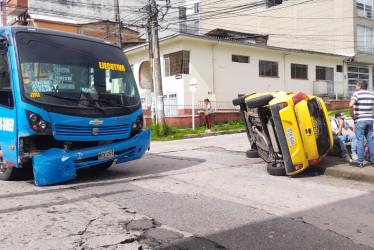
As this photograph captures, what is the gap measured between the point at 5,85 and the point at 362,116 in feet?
21.2

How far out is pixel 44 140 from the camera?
239 inches

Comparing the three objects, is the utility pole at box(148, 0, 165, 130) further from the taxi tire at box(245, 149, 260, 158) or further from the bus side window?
the bus side window

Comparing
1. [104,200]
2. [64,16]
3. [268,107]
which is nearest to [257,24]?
[64,16]

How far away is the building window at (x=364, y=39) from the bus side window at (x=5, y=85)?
30176mm

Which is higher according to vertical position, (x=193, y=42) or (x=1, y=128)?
(x=193, y=42)

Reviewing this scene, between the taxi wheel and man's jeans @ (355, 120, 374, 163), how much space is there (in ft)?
4.81

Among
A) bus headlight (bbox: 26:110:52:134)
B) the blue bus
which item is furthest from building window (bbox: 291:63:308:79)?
bus headlight (bbox: 26:110:52:134)

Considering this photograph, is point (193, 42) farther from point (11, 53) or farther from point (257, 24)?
point (257, 24)

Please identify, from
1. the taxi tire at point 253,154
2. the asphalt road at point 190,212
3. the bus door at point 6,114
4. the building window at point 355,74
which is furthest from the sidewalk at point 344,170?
the building window at point 355,74

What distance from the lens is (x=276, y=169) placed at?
707 centimetres

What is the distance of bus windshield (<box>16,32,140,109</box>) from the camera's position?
610 centimetres

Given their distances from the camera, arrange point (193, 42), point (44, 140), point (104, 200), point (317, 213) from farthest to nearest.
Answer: point (193, 42) → point (44, 140) → point (104, 200) → point (317, 213)

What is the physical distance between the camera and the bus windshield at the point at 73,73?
20.0 ft

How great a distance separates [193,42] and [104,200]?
1631cm
